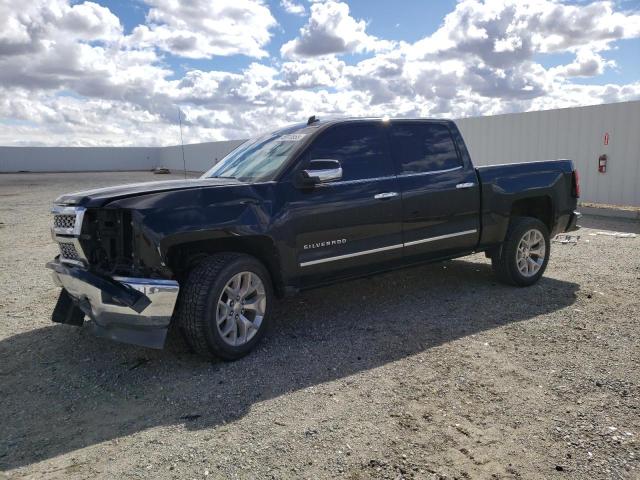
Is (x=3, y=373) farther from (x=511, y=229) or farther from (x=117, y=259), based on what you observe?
(x=511, y=229)

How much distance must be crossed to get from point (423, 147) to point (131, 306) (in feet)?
11.0

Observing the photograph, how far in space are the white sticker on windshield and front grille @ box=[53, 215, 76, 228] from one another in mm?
1975

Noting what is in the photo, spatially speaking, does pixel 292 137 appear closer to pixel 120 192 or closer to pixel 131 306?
pixel 120 192

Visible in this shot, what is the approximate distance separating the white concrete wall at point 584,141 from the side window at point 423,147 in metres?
9.31

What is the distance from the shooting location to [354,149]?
16.7 feet

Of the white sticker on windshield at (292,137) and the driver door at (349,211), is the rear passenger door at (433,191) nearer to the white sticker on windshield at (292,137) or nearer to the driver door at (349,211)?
the driver door at (349,211)

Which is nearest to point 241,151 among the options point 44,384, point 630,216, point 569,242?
point 44,384

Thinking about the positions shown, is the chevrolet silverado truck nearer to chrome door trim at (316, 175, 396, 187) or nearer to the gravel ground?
chrome door trim at (316, 175, 396, 187)

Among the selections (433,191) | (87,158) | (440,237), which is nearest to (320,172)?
(433,191)

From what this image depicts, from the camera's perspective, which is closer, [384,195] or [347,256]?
[347,256]

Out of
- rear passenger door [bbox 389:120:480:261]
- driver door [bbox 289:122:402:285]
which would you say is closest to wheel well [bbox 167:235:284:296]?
driver door [bbox 289:122:402:285]

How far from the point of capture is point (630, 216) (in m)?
12.2

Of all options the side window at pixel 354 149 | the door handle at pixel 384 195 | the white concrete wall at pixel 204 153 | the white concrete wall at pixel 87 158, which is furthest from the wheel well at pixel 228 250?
the white concrete wall at pixel 87 158

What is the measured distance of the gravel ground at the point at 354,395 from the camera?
2.96 meters
